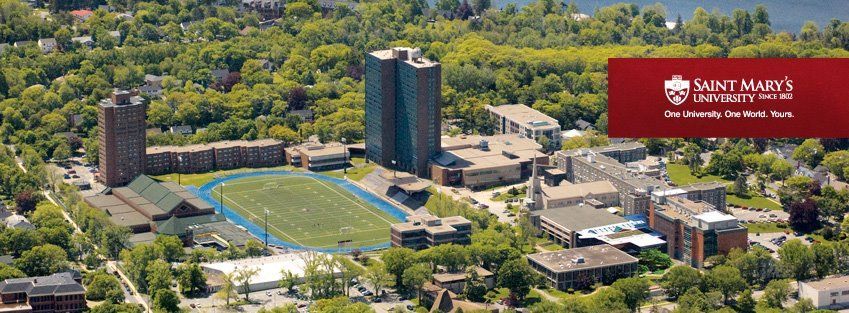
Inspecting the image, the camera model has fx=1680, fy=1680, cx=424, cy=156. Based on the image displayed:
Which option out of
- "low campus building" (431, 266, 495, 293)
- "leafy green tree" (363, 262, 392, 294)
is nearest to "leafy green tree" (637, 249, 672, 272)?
"low campus building" (431, 266, 495, 293)

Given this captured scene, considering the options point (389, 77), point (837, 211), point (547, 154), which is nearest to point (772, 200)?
point (837, 211)

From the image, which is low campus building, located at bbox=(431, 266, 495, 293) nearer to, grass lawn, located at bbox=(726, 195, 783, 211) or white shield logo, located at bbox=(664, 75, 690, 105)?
grass lawn, located at bbox=(726, 195, 783, 211)

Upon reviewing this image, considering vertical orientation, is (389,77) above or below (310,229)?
above

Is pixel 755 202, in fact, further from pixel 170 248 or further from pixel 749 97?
pixel 749 97

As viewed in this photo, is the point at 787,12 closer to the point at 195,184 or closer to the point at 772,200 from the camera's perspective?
the point at 772,200

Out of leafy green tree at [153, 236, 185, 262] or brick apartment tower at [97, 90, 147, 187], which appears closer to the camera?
leafy green tree at [153, 236, 185, 262]

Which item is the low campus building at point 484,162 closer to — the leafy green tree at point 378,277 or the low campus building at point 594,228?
the low campus building at point 594,228
